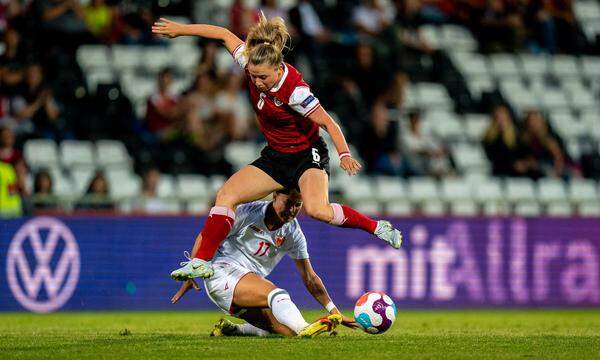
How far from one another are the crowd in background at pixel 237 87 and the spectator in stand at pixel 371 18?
0.02 m

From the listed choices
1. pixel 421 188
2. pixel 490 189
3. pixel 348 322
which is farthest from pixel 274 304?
pixel 490 189

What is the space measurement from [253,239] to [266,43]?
1729mm

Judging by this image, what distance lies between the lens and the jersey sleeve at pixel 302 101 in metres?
9.73

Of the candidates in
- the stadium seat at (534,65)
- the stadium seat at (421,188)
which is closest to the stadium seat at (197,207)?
the stadium seat at (421,188)

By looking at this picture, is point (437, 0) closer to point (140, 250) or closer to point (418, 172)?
point (418, 172)

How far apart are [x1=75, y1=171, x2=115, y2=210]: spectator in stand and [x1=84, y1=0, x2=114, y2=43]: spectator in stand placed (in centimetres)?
305

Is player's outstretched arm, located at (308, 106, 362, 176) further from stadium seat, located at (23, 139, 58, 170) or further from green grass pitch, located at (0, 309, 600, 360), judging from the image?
stadium seat, located at (23, 139, 58, 170)

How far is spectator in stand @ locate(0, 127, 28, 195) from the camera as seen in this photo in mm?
14977

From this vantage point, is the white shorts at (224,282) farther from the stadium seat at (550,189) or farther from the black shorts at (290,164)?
the stadium seat at (550,189)

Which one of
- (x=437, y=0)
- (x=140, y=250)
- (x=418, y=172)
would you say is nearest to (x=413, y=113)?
(x=418, y=172)

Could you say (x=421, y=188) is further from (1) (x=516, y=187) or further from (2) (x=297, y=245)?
(2) (x=297, y=245)

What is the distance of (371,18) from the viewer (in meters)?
20.1

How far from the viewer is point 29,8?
1706 cm

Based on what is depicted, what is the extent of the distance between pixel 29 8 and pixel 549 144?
339 inches
